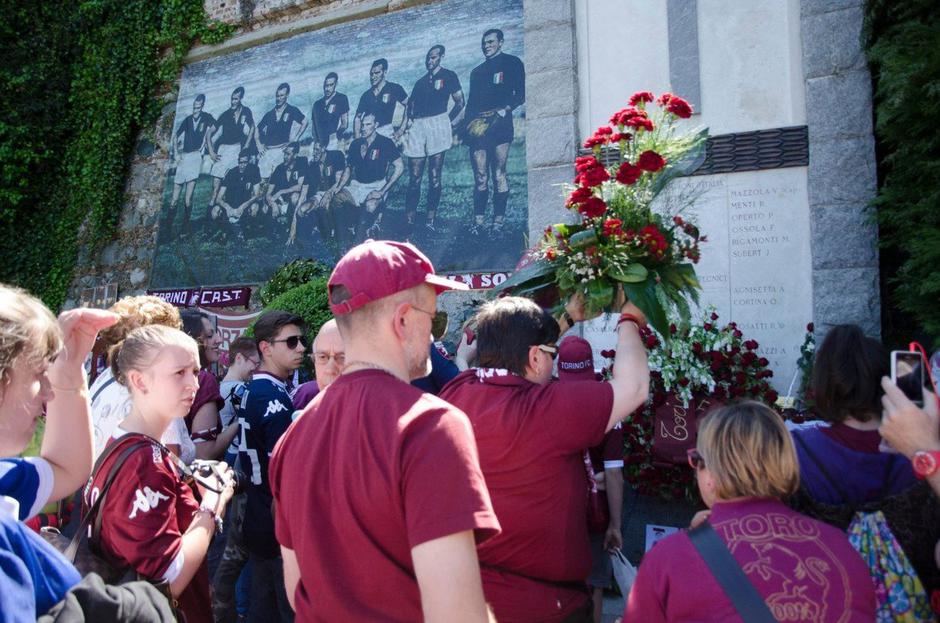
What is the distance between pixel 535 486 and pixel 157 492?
133cm

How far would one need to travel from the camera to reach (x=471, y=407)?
2.59 meters

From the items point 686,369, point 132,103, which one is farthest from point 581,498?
point 132,103

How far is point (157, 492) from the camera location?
240 centimetres

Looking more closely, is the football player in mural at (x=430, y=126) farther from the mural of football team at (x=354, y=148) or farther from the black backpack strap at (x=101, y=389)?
the black backpack strap at (x=101, y=389)

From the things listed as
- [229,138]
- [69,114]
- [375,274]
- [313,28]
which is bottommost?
[375,274]

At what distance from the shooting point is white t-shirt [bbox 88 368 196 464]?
3.16m

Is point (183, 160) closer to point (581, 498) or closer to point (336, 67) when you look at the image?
point (336, 67)

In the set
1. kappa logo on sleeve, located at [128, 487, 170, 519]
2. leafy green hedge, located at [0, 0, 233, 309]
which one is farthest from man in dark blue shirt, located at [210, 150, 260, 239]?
kappa logo on sleeve, located at [128, 487, 170, 519]

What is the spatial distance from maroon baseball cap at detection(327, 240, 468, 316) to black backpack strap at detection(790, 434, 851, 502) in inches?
59.7

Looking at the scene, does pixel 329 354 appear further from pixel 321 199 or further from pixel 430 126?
pixel 321 199

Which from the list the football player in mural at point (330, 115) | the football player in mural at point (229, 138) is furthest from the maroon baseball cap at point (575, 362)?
the football player in mural at point (229, 138)

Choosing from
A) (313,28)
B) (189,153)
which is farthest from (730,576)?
(189,153)

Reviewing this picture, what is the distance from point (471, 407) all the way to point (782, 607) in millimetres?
1224

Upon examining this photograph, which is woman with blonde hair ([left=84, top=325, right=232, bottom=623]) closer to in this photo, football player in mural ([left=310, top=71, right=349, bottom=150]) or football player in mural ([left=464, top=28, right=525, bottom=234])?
football player in mural ([left=464, top=28, right=525, bottom=234])
